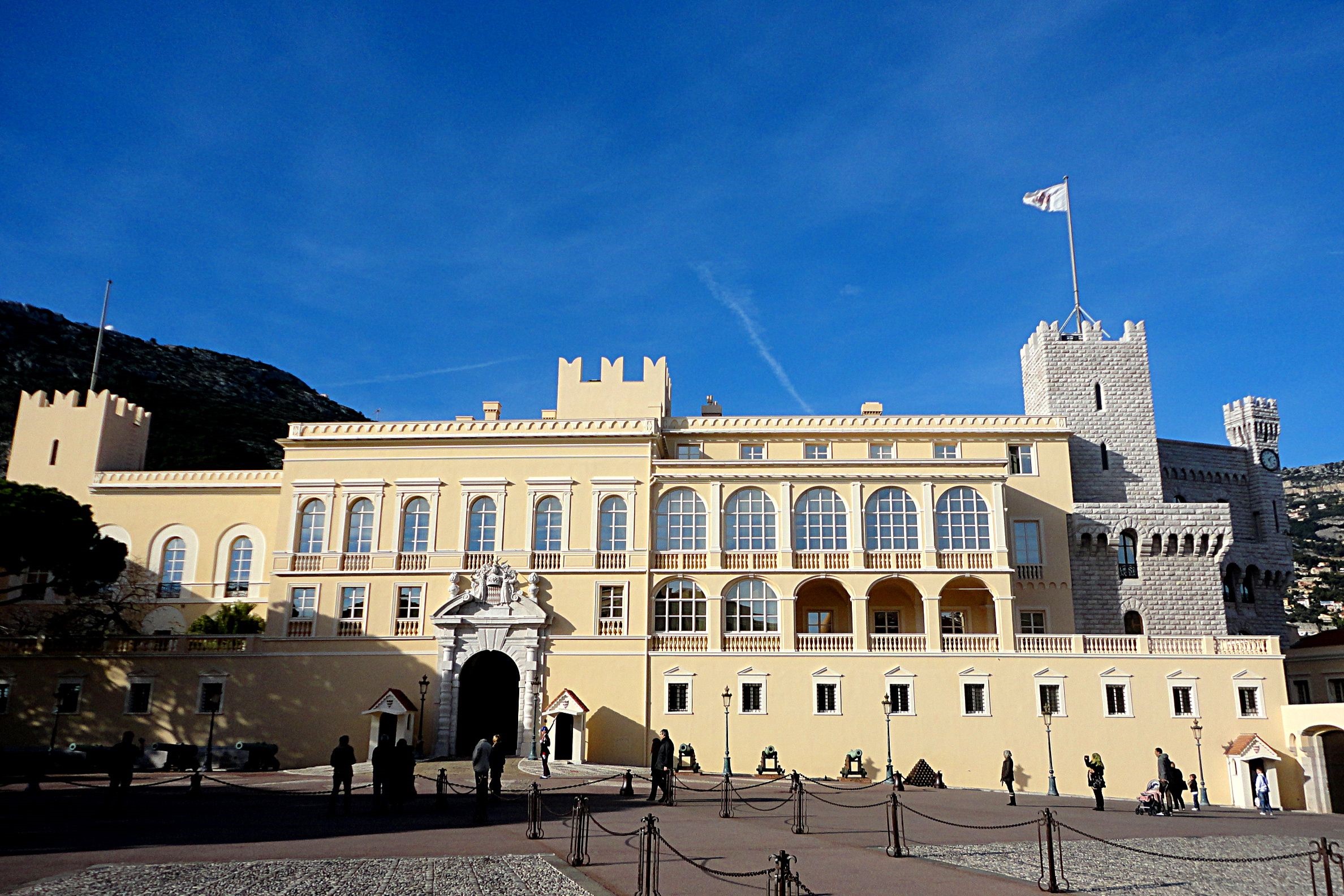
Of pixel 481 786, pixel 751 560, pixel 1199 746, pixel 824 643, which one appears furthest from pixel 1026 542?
pixel 481 786

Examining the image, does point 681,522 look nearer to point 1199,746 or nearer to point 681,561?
point 681,561

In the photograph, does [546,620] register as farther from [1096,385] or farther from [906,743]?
[1096,385]

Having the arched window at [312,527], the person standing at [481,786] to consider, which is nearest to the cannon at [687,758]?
the person standing at [481,786]

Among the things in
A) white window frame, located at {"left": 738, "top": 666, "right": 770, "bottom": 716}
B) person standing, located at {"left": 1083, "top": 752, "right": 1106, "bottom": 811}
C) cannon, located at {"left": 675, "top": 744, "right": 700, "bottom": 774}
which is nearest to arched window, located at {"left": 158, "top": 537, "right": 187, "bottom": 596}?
cannon, located at {"left": 675, "top": 744, "right": 700, "bottom": 774}

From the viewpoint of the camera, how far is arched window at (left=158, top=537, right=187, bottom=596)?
147ft

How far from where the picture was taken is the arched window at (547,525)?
41031mm

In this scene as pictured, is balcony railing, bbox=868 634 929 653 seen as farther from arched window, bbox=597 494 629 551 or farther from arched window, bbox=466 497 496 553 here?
arched window, bbox=466 497 496 553

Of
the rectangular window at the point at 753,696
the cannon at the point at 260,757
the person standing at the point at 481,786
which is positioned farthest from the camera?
the rectangular window at the point at 753,696

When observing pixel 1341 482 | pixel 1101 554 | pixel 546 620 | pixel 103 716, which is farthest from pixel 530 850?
pixel 1341 482

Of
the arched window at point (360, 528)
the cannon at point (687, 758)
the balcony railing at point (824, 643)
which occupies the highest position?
the arched window at point (360, 528)

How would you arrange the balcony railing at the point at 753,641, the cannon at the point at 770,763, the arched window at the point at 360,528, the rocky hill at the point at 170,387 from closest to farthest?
1. the cannon at the point at 770,763
2. the balcony railing at the point at 753,641
3. the arched window at the point at 360,528
4. the rocky hill at the point at 170,387

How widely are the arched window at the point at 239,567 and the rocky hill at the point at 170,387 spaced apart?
27.8 m

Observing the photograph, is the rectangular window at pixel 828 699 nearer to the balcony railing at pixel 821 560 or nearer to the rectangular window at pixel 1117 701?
the balcony railing at pixel 821 560

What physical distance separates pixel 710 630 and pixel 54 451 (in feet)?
A: 104
